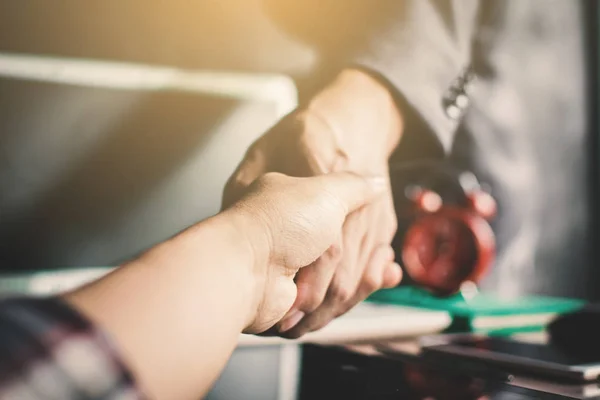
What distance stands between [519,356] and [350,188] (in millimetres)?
242

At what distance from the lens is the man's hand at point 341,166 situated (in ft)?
2.09

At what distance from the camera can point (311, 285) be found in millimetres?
620

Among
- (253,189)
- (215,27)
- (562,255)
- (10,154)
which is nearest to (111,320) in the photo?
(253,189)

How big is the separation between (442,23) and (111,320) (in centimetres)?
79

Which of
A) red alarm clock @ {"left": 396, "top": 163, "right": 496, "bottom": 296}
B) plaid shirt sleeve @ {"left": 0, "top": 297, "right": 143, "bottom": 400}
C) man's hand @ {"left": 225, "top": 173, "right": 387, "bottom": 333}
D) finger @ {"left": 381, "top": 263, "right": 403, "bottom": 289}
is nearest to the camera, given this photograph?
plaid shirt sleeve @ {"left": 0, "top": 297, "right": 143, "bottom": 400}

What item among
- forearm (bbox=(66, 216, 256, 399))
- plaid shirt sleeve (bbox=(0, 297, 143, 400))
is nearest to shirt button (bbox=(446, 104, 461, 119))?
forearm (bbox=(66, 216, 256, 399))

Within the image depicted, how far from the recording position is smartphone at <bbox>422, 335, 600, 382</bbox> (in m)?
0.52

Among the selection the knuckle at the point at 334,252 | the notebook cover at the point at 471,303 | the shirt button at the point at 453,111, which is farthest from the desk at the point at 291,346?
the shirt button at the point at 453,111

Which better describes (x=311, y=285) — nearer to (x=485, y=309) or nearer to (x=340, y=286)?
(x=340, y=286)

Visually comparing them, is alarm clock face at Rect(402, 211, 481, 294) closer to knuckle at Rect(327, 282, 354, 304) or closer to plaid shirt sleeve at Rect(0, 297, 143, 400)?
knuckle at Rect(327, 282, 354, 304)

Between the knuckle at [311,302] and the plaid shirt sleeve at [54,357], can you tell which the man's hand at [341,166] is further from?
the plaid shirt sleeve at [54,357]

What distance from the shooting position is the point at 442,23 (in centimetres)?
92

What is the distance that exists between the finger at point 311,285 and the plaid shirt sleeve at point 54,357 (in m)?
0.39

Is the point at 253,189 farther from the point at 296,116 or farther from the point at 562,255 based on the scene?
the point at 562,255
